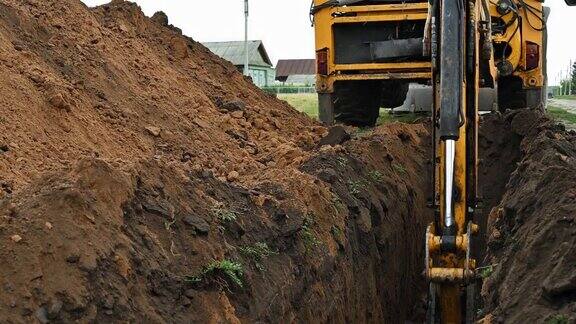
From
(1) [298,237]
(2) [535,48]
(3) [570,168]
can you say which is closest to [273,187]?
(1) [298,237]

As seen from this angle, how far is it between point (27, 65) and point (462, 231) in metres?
4.95

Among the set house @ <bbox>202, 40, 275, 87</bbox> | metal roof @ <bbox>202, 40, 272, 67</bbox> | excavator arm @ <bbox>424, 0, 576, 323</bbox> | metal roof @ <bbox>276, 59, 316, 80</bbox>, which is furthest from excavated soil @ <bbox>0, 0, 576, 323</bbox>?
metal roof @ <bbox>276, 59, 316, 80</bbox>

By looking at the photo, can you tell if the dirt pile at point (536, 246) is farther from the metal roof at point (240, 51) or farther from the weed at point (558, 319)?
the metal roof at point (240, 51)

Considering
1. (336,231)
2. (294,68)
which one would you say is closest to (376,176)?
(336,231)

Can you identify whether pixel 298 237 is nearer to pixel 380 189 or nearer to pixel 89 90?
pixel 380 189

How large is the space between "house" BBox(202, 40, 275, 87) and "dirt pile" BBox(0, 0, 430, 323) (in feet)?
158

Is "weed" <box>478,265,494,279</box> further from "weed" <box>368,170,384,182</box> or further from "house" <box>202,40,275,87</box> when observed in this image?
"house" <box>202,40,275,87</box>

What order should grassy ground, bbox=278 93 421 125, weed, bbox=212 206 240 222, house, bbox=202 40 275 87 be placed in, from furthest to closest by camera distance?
house, bbox=202 40 275 87 < grassy ground, bbox=278 93 421 125 < weed, bbox=212 206 240 222

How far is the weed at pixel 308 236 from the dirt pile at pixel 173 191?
27 mm

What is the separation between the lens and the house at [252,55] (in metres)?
60.9

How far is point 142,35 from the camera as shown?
38.5 feet

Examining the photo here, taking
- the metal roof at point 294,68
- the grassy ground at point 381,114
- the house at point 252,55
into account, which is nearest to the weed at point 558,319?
the grassy ground at point 381,114

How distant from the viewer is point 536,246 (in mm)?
4996

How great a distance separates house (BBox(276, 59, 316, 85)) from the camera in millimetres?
86375
